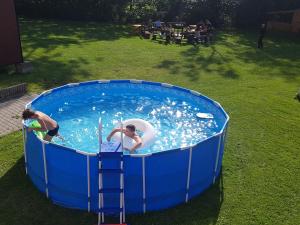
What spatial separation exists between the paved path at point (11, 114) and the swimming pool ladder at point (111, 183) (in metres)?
4.82

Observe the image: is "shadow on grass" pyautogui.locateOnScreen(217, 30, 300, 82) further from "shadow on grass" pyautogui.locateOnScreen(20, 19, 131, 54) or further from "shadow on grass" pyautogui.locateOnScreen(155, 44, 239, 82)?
"shadow on grass" pyautogui.locateOnScreen(20, 19, 131, 54)

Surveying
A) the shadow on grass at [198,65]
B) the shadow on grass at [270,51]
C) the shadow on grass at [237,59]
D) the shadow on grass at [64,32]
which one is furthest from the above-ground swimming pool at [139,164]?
the shadow on grass at [64,32]

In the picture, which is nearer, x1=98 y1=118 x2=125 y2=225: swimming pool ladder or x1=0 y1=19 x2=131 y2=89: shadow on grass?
x1=98 y1=118 x2=125 y2=225: swimming pool ladder

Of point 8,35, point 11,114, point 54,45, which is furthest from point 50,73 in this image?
point 54,45

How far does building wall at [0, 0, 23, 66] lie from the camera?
49.6ft

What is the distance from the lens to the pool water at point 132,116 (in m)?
11.1

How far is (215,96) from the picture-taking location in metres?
14.7

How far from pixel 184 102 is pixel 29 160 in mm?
6668

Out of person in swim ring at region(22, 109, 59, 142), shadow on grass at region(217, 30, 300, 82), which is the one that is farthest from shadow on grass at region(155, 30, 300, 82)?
person in swim ring at region(22, 109, 59, 142)

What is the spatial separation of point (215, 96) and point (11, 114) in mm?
7852

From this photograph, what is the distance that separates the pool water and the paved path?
1.23 meters

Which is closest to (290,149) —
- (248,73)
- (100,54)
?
(248,73)

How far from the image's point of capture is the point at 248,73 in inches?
722

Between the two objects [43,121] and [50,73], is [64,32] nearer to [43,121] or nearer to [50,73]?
[50,73]
